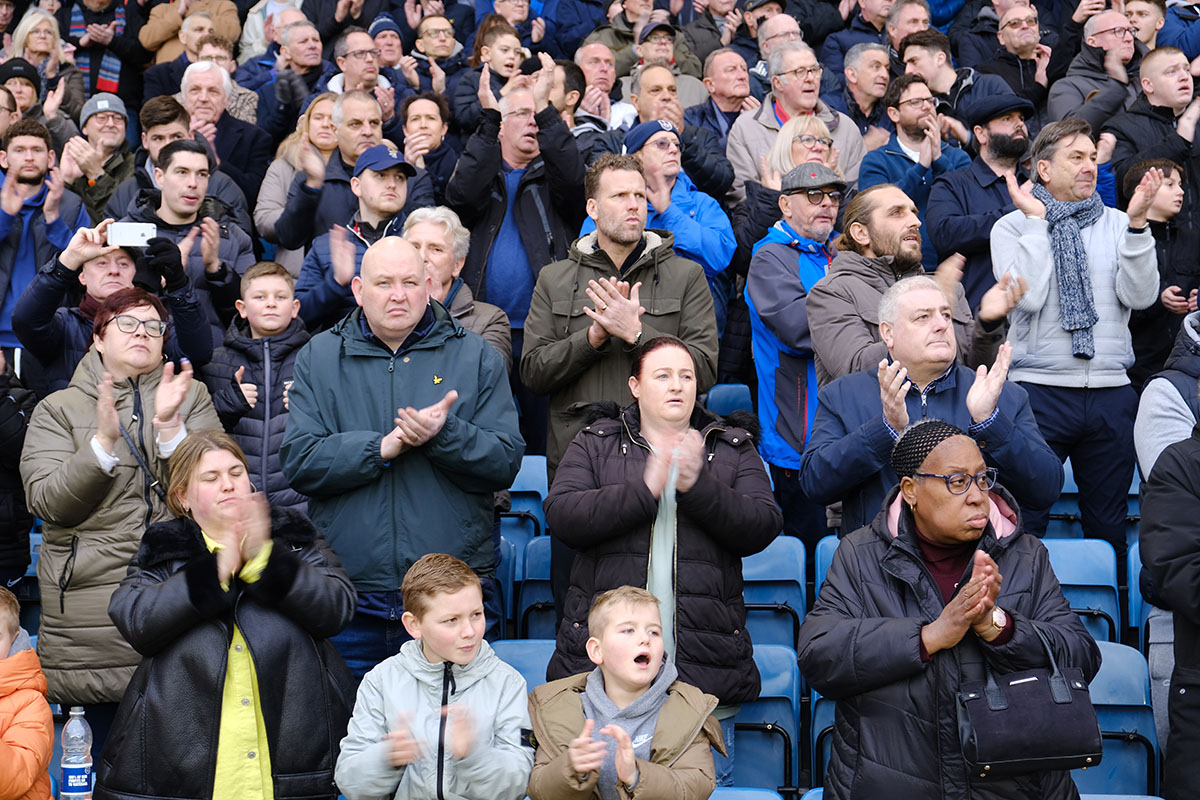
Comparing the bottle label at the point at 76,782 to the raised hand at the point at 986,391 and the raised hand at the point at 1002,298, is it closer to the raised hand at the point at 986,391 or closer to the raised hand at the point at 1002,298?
the raised hand at the point at 986,391

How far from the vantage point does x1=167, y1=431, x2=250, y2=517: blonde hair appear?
433cm

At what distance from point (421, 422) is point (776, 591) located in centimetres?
166

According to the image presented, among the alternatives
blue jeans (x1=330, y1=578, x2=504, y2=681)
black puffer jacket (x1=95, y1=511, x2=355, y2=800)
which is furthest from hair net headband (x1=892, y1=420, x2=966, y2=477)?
blue jeans (x1=330, y1=578, x2=504, y2=681)

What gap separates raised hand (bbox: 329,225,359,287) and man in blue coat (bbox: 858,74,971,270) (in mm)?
2685

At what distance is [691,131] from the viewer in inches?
300

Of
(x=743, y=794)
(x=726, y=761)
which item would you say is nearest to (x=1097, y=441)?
(x=726, y=761)

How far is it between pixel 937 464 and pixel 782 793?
4.62ft

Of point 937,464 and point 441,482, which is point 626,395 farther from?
point 937,464

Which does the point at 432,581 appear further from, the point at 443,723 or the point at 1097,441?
the point at 1097,441

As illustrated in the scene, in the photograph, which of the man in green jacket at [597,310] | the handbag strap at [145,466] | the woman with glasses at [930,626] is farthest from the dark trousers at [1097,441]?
the handbag strap at [145,466]

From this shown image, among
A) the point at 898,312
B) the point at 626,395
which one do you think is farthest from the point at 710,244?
the point at 898,312

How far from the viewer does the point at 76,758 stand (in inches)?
182

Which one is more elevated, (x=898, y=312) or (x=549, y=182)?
(x=549, y=182)

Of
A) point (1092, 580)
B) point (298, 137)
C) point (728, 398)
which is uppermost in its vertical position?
point (298, 137)
